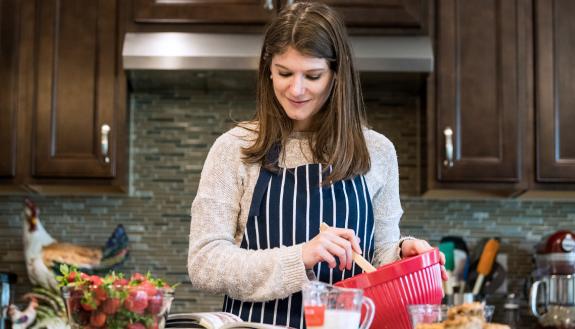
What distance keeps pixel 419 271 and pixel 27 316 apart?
6.64 ft

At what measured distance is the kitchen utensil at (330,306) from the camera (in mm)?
1154

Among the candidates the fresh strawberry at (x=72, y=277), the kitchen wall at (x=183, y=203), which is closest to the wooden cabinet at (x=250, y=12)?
the kitchen wall at (x=183, y=203)

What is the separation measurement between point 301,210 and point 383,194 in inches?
7.7

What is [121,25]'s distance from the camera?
3.08m

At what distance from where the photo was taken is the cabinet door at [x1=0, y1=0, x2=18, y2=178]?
9.98 ft

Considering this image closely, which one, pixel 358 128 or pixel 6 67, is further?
pixel 6 67

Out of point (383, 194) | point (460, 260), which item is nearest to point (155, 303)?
point (383, 194)

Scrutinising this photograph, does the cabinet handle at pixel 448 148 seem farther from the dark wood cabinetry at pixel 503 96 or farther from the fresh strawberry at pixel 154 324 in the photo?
the fresh strawberry at pixel 154 324

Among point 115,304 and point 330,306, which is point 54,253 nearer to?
point 115,304

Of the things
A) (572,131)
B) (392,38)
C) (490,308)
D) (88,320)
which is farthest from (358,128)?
(572,131)

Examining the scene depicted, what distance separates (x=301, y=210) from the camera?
5.78 feet

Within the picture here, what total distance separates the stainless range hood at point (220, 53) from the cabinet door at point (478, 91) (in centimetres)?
12

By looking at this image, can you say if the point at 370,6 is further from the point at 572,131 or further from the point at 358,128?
the point at 358,128

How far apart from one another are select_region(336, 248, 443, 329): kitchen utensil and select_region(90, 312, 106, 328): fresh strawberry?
1.24ft
